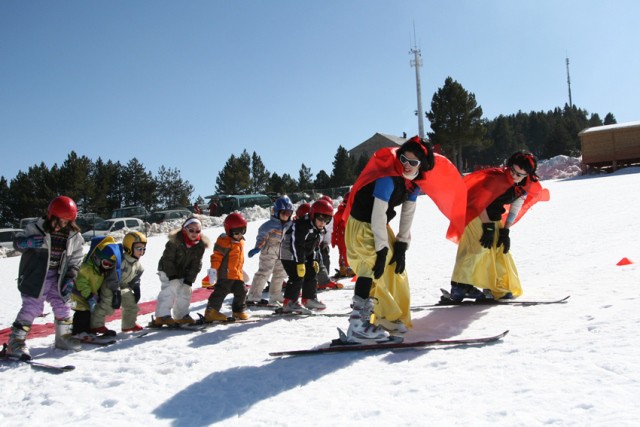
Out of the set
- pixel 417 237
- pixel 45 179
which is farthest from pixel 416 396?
pixel 45 179

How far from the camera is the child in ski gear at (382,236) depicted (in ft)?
14.5

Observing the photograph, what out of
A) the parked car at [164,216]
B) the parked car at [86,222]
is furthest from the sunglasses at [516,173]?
the parked car at [164,216]

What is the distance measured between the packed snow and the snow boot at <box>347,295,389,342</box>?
22cm

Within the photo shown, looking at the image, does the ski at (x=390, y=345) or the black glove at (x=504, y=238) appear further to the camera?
the black glove at (x=504, y=238)

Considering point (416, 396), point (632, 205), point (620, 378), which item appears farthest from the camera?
point (632, 205)

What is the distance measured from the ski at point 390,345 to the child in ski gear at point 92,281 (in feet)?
8.04

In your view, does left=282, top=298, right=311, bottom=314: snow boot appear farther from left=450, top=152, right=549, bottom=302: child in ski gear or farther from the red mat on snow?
the red mat on snow

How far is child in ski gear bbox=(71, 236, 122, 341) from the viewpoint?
561cm

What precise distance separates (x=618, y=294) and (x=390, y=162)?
2.82 metres

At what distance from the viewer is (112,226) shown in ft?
81.7

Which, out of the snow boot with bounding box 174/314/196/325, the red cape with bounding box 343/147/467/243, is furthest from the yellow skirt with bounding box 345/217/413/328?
the snow boot with bounding box 174/314/196/325

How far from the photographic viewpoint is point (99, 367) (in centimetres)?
453

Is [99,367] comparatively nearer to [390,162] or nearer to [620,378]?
[390,162]

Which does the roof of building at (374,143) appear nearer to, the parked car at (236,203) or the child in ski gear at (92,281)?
the parked car at (236,203)
